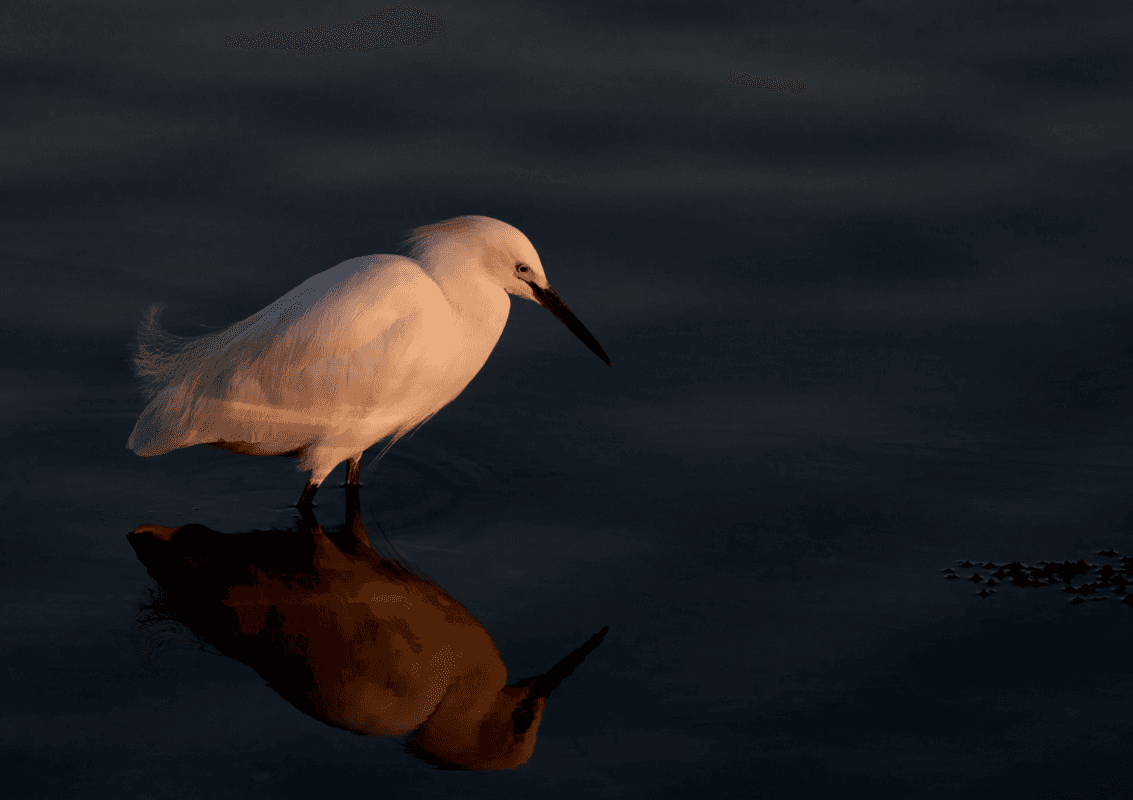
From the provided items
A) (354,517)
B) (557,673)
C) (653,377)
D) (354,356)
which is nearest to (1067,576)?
(557,673)

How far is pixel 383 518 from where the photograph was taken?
4691 mm

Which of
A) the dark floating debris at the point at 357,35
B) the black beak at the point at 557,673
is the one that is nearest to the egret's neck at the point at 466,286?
the black beak at the point at 557,673

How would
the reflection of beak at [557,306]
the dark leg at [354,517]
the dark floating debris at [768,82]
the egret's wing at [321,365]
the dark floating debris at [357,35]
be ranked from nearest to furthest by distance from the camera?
the dark leg at [354,517] → the egret's wing at [321,365] → the reflection of beak at [557,306] → the dark floating debris at [768,82] → the dark floating debris at [357,35]

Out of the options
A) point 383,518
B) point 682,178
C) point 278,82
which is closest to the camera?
point 383,518

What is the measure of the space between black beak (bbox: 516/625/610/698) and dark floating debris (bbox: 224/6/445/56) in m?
5.07

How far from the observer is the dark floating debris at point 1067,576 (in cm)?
423

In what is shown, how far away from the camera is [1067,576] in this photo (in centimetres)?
432

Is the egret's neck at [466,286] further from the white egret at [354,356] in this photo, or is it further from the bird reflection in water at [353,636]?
the bird reflection in water at [353,636]

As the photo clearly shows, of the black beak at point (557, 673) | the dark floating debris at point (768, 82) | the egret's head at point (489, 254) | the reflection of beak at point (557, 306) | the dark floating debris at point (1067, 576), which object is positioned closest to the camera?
the black beak at point (557, 673)

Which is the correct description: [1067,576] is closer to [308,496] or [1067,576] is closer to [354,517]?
[354,517]

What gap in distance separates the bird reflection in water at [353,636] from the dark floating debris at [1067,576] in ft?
4.27

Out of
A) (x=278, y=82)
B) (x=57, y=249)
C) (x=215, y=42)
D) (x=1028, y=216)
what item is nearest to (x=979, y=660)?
(x=1028, y=216)

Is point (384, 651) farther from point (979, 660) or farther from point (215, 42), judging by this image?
point (215, 42)

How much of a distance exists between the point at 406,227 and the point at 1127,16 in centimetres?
477
